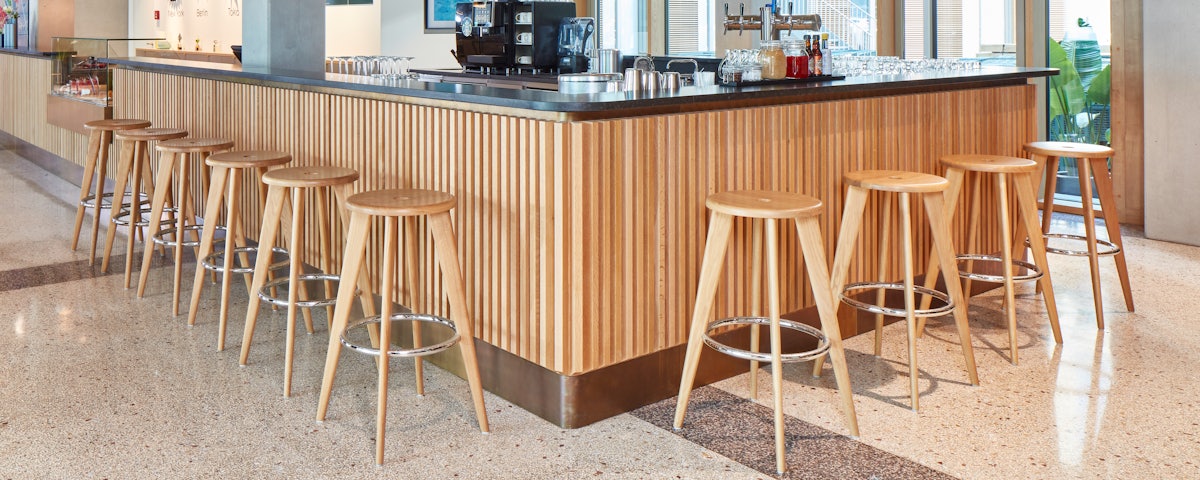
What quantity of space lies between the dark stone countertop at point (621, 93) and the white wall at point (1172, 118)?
1.46 meters

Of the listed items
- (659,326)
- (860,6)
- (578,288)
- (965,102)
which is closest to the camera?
(578,288)

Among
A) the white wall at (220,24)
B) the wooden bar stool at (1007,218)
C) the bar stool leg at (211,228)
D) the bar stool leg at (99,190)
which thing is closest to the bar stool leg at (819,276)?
the wooden bar stool at (1007,218)

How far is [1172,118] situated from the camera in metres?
5.79

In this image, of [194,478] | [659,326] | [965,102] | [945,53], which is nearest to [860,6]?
[945,53]

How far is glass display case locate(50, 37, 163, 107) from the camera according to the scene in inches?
287

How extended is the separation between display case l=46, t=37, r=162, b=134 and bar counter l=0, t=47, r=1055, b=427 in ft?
12.7

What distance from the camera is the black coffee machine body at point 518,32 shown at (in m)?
6.45

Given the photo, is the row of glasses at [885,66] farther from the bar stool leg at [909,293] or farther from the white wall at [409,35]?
the white wall at [409,35]

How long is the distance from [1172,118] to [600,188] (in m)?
4.21

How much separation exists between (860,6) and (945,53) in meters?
0.93

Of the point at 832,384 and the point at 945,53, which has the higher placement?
the point at 945,53

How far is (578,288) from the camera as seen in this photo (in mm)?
3111

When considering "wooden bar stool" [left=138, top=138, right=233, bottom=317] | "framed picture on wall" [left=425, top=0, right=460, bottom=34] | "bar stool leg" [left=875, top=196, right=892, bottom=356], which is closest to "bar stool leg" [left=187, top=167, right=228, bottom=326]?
"wooden bar stool" [left=138, top=138, right=233, bottom=317]

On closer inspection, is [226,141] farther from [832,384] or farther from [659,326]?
[832,384]
